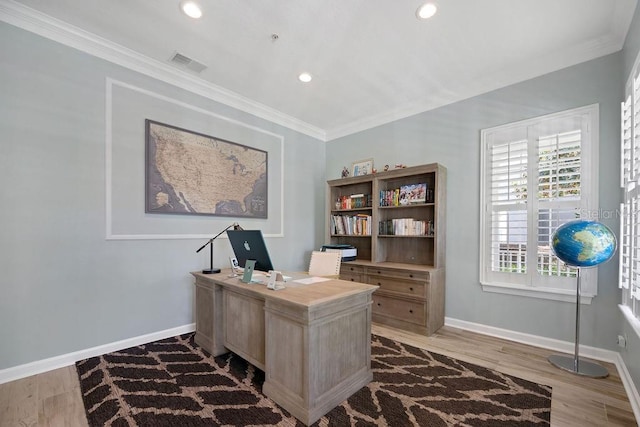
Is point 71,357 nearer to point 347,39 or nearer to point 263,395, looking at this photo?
point 263,395

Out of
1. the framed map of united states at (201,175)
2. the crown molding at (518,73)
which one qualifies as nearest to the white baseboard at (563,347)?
the crown molding at (518,73)

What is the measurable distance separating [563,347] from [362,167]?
3140mm

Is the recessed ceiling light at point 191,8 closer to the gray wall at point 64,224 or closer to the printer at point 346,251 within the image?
the gray wall at point 64,224

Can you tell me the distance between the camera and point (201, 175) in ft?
10.9

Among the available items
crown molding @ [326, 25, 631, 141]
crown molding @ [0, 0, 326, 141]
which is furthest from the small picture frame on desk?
crown molding @ [326, 25, 631, 141]

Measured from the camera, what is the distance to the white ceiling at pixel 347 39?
7.27ft

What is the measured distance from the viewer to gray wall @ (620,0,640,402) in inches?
74.6

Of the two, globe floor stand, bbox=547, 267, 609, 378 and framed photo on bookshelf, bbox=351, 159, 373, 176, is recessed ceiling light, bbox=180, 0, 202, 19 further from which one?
globe floor stand, bbox=547, 267, 609, 378

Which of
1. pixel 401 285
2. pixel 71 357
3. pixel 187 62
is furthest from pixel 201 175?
pixel 401 285

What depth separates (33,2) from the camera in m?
2.22

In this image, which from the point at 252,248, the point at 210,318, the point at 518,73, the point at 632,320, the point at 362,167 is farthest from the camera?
the point at 362,167

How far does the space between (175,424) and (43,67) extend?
3.01 m

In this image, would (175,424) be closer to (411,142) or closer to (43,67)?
(43,67)

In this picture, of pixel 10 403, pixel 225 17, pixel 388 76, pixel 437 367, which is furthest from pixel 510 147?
pixel 10 403
